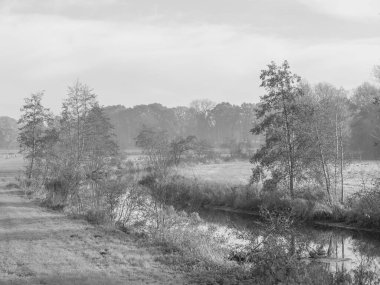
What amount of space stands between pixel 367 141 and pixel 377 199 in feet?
176

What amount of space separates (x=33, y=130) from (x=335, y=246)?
1193 inches

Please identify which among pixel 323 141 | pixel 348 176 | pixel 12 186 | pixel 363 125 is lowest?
pixel 12 186

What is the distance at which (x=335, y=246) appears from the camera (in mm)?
23375

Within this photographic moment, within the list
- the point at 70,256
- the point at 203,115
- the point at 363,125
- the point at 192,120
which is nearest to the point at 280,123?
the point at 70,256

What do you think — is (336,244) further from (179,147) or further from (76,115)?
(179,147)

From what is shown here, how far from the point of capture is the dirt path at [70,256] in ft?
39.7

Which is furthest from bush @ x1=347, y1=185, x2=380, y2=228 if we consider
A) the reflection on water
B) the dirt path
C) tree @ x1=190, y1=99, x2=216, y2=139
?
tree @ x1=190, y1=99, x2=216, y2=139

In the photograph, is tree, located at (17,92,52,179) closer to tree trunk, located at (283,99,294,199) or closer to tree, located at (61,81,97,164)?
tree, located at (61,81,97,164)

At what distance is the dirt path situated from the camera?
12102 millimetres

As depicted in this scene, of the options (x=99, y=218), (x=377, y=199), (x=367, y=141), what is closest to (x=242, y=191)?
(x=377, y=199)

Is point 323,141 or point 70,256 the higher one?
point 323,141

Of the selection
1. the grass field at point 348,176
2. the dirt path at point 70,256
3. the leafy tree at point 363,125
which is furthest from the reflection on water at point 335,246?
the leafy tree at point 363,125

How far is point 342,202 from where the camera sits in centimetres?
3181

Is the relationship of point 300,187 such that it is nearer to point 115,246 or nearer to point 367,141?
point 115,246
